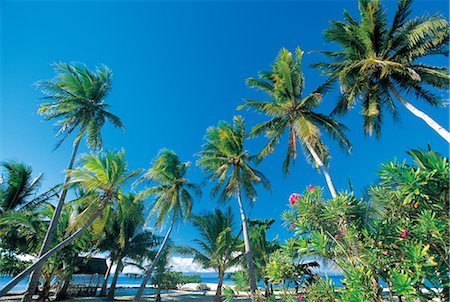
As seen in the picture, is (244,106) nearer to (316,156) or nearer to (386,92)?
(316,156)

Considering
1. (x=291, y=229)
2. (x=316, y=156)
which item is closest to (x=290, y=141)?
(x=316, y=156)

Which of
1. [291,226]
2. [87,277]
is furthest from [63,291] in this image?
[291,226]

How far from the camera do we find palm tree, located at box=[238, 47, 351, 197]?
10.8 metres

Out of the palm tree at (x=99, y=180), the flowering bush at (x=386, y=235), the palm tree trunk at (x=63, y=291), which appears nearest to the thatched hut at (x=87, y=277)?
the palm tree trunk at (x=63, y=291)

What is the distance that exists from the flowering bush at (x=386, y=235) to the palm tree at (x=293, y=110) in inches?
282

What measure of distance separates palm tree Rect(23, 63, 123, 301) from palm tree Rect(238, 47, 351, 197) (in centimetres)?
835

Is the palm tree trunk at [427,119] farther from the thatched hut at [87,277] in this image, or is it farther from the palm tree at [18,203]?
the thatched hut at [87,277]

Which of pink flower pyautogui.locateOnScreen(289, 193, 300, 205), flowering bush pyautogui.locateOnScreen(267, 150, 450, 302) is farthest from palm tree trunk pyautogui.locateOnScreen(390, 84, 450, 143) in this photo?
pink flower pyautogui.locateOnScreen(289, 193, 300, 205)

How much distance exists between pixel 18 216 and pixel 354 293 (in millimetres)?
13339

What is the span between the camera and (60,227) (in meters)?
13.8

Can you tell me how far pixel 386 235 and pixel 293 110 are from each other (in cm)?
944

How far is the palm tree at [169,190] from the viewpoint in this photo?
1458cm

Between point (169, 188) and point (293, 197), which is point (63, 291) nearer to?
point (169, 188)

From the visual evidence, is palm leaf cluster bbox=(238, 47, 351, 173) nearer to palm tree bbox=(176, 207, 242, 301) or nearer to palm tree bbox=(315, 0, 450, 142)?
palm tree bbox=(315, 0, 450, 142)
